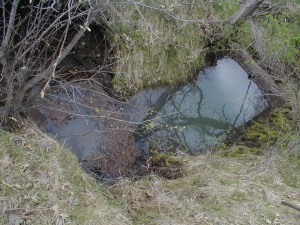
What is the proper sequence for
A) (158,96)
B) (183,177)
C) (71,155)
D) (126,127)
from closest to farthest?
(71,155) < (183,177) < (126,127) < (158,96)

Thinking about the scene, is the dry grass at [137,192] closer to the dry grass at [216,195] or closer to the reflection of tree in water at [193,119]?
the dry grass at [216,195]

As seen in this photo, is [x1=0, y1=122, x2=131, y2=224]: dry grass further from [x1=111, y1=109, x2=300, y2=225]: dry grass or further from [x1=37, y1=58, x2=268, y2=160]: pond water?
[x1=37, y1=58, x2=268, y2=160]: pond water

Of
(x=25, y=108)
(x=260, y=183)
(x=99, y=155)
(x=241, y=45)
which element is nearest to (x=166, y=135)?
(x=99, y=155)

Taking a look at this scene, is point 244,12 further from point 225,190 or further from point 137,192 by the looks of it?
point 137,192

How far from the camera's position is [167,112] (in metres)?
5.82

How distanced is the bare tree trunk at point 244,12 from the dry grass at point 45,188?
392cm

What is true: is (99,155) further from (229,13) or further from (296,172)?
(229,13)

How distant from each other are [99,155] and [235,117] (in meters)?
2.63

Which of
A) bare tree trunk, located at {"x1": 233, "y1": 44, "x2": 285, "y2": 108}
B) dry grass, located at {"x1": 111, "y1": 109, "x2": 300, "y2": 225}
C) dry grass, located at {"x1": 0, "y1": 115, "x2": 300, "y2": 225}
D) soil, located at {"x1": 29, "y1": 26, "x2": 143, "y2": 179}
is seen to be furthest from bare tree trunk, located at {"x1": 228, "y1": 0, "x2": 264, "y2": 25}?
dry grass, located at {"x1": 0, "y1": 115, "x2": 300, "y2": 225}

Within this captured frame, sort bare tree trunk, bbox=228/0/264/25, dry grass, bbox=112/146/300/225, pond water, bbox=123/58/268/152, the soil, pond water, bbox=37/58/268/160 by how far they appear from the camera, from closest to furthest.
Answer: dry grass, bbox=112/146/300/225, the soil, pond water, bbox=37/58/268/160, pond water, bbox=123/58/268/152, bare tree trunk, bbox=228/0/264/25

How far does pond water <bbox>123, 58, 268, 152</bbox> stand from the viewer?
5.38m

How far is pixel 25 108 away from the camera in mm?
4348

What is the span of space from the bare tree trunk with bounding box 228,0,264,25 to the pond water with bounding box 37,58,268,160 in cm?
77

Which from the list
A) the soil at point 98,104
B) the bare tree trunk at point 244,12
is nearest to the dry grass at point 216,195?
the soil at point 98,104
